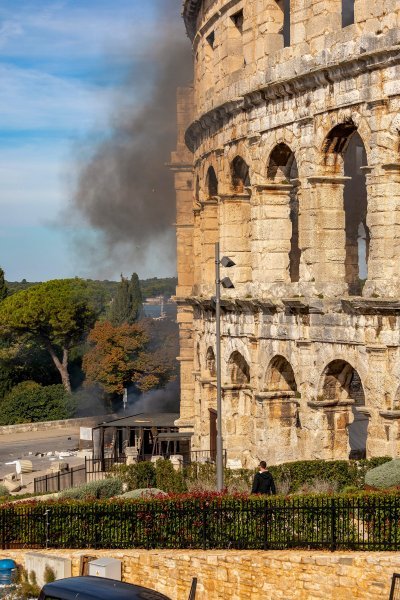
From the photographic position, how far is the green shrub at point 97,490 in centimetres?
2914

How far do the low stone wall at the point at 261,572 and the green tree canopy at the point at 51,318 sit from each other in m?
54.4

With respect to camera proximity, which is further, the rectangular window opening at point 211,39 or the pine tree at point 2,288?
the pine tree at point 2,288

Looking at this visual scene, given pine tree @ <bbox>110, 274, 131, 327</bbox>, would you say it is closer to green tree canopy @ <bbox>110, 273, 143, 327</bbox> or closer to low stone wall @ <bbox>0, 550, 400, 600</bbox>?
green tree canopy @ <bbox>110, 273, 143, 327</bbox>

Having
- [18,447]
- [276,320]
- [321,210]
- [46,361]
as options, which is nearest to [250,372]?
[276,320]

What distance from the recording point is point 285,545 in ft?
71.5

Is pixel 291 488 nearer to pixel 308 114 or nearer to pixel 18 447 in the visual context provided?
pixel 308 114

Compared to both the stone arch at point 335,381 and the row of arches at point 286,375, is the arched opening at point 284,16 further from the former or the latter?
the stone arch at point 335,381

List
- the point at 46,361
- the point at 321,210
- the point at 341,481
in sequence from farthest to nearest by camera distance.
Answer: the point at 46,361 < the point at 321,210 < the point at 341,481

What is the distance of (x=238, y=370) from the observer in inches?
1517

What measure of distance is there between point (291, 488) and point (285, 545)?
750 centimetres

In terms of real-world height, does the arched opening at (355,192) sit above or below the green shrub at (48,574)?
above

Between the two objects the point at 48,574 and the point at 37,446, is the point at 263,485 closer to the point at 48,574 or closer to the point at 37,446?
the point at 48,574

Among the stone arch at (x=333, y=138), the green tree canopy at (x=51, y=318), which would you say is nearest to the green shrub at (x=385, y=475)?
the stone arch at (x=333, y=138)

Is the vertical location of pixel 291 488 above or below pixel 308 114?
below
